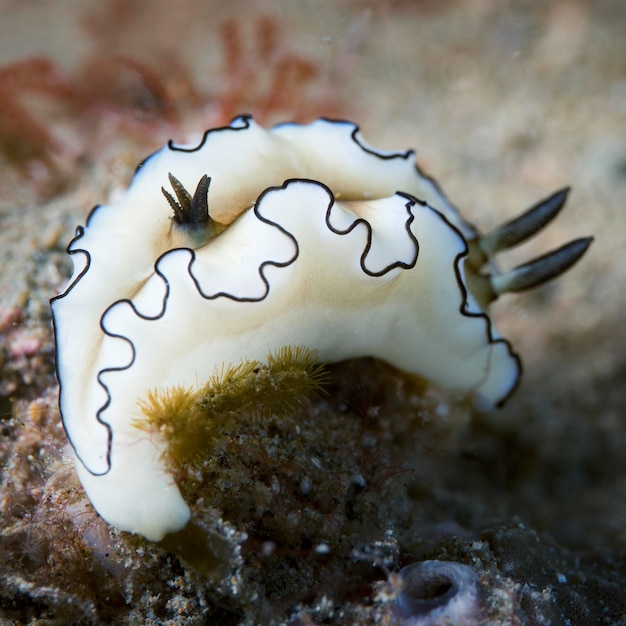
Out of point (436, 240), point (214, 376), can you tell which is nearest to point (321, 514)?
point (214, 376)

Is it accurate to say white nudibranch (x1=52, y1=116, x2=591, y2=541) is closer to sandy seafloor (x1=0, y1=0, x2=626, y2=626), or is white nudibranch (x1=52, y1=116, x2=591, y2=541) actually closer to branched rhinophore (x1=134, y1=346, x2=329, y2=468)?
branched rhinophore (x1=134, y1=346, x2=329, y2=468)

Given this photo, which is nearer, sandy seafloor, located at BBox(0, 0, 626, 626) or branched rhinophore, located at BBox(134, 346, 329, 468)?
branched rhinophore, located at BBox(134, 346, 329, 468)

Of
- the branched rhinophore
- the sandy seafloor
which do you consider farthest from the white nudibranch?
the sandy seafloor

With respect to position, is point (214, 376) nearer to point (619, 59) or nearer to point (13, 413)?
point (13, 413)

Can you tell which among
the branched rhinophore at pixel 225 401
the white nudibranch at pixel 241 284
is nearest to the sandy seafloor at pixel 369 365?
the branched rhinophore at pixel 225 401

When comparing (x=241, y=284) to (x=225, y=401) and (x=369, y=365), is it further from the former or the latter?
(x=369, y=365)
